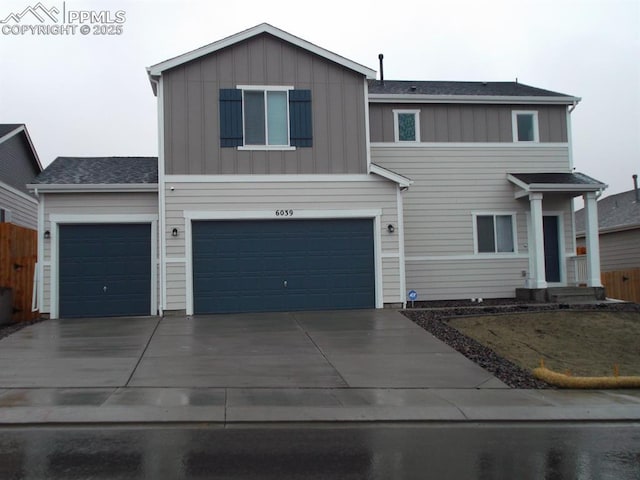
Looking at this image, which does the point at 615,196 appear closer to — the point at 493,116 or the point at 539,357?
the point at 493,116

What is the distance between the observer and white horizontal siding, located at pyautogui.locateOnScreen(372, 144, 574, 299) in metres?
18.4

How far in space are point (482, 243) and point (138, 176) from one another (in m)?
10.6

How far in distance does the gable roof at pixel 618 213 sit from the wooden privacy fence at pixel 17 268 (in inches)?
923

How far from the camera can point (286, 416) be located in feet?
24.1

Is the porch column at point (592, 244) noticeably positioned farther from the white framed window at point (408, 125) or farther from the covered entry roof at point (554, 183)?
the white framed window at point (408, 125)

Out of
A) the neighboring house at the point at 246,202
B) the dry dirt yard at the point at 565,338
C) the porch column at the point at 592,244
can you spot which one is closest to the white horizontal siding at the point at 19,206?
the neighboring house at the point at 246,202

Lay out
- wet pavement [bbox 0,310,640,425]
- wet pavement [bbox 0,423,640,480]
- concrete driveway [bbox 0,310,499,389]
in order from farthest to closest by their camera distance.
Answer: concrete driveway [bbox 0,310,499,389]
wet pavement [bbox 0,310,640,425]
wet pavement [bbox 0,423,640,480]

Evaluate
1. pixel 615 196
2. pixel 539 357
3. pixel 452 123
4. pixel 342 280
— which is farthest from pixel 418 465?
pixel 615 196

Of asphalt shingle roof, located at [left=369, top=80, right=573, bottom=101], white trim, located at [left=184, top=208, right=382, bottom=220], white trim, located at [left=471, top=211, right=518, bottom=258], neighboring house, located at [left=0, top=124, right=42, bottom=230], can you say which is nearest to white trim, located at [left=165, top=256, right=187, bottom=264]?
white trim, located at [left=184, top=208, right=382, bottom=220]

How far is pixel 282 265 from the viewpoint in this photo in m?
15.9

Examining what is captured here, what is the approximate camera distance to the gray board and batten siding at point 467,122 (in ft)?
61.0

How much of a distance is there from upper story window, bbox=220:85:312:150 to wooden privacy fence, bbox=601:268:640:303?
50.5 ft

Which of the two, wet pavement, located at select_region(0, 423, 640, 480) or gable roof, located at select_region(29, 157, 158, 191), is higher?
gable roof, located at select_region(29, 157, 158, 191)

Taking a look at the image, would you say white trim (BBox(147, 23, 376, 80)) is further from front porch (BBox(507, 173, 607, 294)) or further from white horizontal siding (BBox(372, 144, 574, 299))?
front porch (BBox(507, 173, 607, 294))
